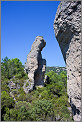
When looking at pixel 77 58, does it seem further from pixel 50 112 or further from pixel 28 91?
pixel 28 91

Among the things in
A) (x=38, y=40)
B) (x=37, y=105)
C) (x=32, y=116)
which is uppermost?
(x=38, y=40)

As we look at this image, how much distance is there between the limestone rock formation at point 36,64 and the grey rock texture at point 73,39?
53.2 ft

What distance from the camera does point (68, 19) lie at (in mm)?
4176

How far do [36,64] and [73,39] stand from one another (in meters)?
17.1

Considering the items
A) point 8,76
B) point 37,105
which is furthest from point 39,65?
Result: point 37,105

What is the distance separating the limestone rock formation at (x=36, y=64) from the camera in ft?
69.1

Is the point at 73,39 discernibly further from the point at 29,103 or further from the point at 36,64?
the point at 36,64

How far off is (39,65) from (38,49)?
9.70 ft

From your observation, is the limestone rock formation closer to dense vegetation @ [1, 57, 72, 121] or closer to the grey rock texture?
dense vegetation @ [1, 57, 72, 121]

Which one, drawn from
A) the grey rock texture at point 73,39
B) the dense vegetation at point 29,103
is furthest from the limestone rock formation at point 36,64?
the grey rock texture at point 73,39

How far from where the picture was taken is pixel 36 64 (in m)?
21.2

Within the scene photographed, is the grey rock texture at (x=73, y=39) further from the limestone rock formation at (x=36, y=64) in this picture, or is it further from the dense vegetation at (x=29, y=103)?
the limestone rock formation at (x=36, y=64)

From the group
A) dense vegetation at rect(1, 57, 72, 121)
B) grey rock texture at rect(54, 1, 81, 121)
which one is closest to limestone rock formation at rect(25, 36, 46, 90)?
dense vegetation at rect(1, 57, 72, 121)

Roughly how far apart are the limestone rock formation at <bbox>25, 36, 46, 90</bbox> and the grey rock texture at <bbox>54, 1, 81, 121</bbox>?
638 inches
